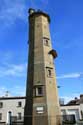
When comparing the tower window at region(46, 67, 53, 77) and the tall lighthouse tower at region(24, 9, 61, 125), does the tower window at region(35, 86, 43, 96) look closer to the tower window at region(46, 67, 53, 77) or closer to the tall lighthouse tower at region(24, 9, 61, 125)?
the tall lighthouse tower at region(24, 9, 61, 125)

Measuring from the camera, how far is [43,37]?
31266mm

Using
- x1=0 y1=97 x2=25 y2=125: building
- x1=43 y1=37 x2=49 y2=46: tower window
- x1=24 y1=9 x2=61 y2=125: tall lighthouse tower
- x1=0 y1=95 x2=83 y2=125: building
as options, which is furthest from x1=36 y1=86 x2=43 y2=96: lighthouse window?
x1=0 y1=97 x2=25 y2=125: building

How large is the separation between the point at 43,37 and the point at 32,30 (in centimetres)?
239

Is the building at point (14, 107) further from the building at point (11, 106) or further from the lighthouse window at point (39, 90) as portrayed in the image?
the lighthouse window at point (39, 90)

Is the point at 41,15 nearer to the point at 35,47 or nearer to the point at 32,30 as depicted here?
the point at 32,30

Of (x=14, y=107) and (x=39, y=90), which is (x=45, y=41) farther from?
(x=14, y=107)

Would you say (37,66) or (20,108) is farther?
(20,108)

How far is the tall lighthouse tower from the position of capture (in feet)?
86.6

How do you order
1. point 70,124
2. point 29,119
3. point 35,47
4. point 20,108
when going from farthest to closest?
1. point 20,108
2. point 35,47
3. point 70,124
4. point 29,119

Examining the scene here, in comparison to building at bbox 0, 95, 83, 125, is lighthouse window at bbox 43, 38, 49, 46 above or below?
above

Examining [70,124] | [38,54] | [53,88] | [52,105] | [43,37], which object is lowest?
[70,124]

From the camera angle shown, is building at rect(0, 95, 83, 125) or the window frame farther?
building at rect(0, 95, 83, 125)

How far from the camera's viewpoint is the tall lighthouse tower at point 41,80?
86.6ft

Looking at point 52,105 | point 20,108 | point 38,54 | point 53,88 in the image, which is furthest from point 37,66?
point 20,108
